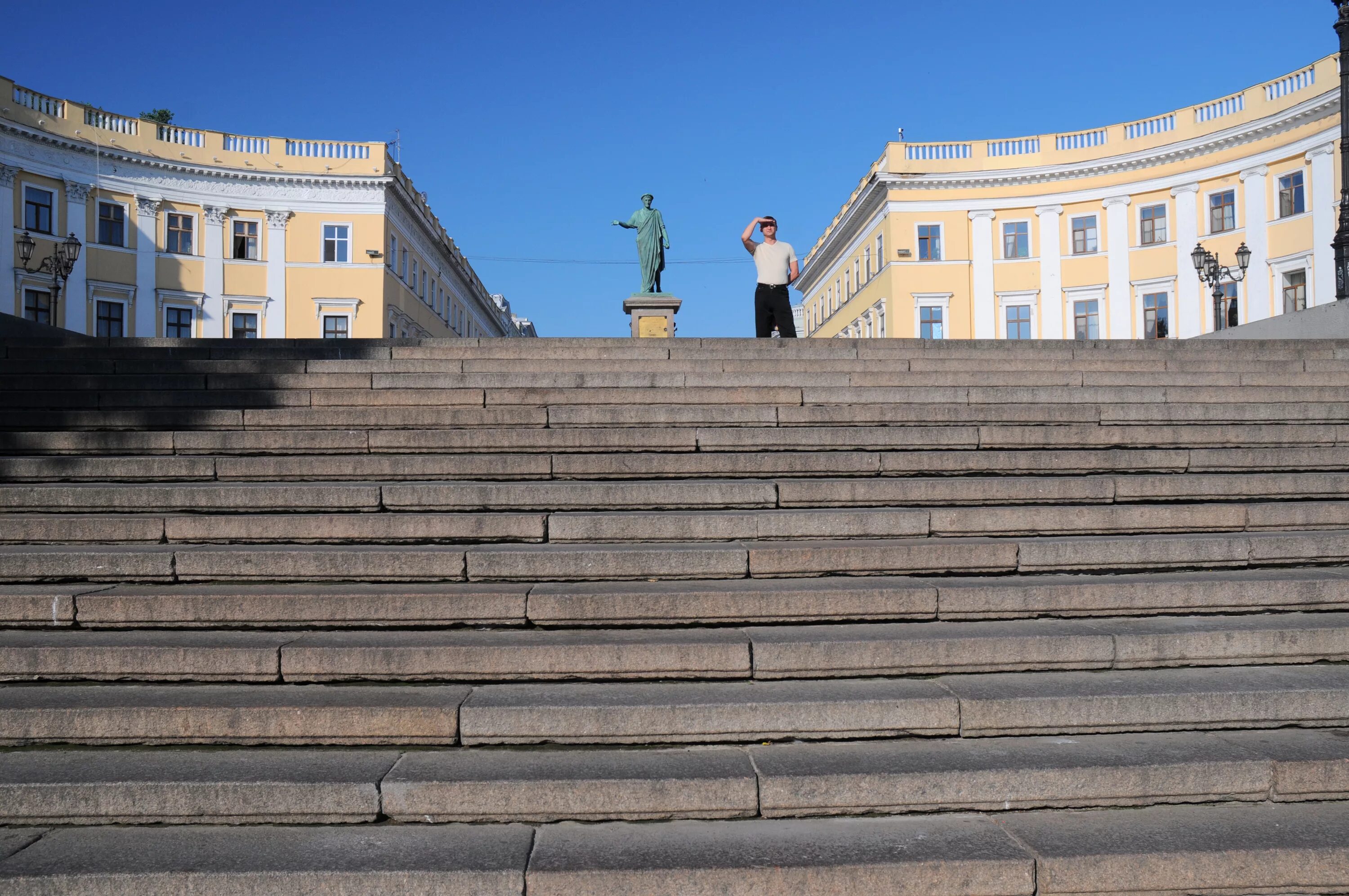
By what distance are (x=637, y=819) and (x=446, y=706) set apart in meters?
0.95

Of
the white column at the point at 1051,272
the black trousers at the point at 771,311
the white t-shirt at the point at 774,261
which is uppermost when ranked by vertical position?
the white column at the point at 1051,272

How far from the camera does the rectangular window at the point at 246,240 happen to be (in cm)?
3875

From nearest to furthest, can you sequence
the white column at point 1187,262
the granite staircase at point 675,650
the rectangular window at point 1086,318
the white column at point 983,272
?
the granite staircase at point 675,650 → the white column at point 1187,262 → the rectangular window at point 1086,318 → the white column at point 983,272

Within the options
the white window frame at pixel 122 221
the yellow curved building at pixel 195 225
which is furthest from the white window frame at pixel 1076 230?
the white window frame at pixel 122 221

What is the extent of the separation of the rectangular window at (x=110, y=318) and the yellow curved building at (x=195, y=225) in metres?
0.05

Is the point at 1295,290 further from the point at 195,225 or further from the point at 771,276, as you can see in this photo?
the point at 195,225

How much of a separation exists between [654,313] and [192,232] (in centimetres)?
2827

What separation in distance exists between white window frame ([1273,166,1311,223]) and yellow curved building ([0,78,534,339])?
3522 centimetres

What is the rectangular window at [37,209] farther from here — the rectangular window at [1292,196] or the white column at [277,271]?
the rectangular window at [1292,196]

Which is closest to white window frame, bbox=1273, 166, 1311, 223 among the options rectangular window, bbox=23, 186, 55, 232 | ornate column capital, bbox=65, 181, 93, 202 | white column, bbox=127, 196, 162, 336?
white column, bbox=127, 196, 162, 336

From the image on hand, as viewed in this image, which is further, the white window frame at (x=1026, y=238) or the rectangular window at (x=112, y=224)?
the white window frame at (x=1026, y=238)

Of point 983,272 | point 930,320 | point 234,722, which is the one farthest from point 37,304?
point 983,272

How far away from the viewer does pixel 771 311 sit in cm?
1210

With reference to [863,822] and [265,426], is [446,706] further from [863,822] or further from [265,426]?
[265,426]
